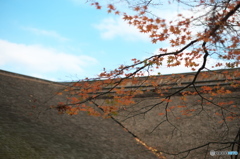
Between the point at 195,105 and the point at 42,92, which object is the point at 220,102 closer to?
the point at 195,105

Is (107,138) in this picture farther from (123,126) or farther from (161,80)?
(161,80)

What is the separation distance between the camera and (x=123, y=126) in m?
15.8

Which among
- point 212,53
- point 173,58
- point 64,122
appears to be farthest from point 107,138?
point 212,53

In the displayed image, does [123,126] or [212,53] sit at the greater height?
[212,53]

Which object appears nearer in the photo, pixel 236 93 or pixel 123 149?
pixel 123 149

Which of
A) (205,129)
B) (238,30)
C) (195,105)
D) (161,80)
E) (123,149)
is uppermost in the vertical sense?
(238,30)

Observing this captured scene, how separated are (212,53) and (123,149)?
264 inches

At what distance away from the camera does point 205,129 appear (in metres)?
13.3

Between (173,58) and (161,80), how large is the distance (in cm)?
768

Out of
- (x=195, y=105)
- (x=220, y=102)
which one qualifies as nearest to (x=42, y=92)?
(x=195, y=105)

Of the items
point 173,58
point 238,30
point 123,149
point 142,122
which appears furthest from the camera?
point 142,122

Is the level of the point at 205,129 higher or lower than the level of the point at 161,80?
lower

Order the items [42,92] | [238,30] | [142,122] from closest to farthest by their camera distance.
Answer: [238,30] < [142,122] < [42,92]

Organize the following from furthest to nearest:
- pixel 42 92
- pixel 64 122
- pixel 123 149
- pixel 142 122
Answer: pixel 42 92, pixel 142 122, pixel 64 122, pixel 123 149
